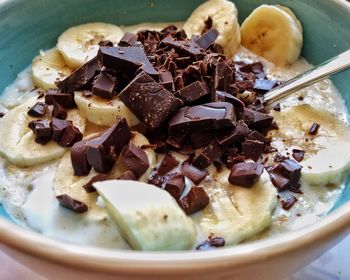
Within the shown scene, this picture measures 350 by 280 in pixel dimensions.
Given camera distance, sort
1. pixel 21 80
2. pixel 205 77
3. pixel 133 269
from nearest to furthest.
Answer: pixel 133 269 < pixel 205 77 < pixel 21 80

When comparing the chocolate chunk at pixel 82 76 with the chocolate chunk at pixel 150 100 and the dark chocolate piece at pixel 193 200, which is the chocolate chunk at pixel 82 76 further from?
the dark chocolate piece at pixel 193 200

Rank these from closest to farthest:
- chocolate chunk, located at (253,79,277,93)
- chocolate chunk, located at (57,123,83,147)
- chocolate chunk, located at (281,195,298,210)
Answer: chocolate chunk, located at (281,195,298,210) < chocolate chunk, located at (57,123,83,147) < chocolate chunk, located at (253,79,277,93)

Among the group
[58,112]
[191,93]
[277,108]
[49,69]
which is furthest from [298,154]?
[49,69]

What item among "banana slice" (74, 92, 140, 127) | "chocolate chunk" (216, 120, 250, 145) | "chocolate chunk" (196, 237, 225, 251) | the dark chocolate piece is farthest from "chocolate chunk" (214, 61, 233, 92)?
"chocolate chunk" (196, 237, 225, 251)

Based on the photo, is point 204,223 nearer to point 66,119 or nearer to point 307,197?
point 307,197

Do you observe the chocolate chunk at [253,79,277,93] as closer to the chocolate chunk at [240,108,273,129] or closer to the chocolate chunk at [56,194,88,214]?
the chocolate chunk at [240,108,273,129]

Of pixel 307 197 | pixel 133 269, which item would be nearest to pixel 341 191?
pixel 307 197
